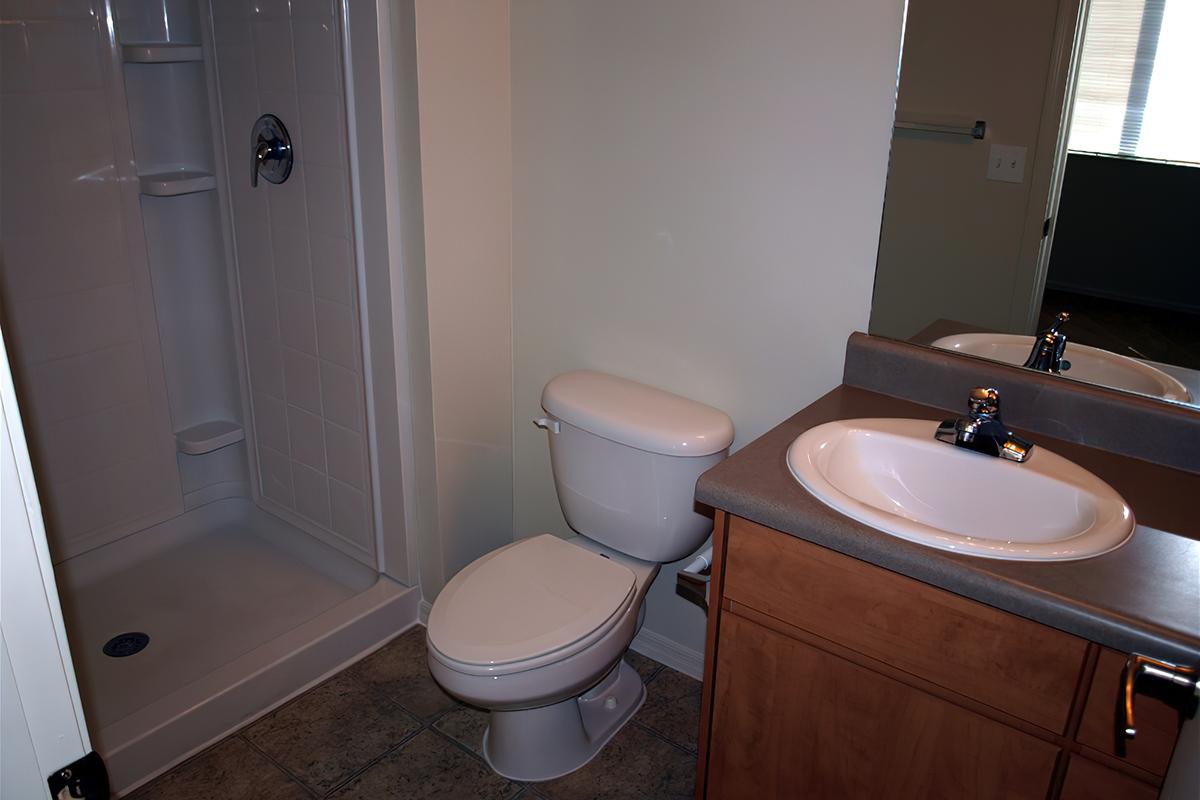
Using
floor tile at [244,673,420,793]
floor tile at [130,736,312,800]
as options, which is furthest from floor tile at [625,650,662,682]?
floor tile at [130,736,312,800]

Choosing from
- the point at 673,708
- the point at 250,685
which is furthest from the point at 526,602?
the point at 250,685

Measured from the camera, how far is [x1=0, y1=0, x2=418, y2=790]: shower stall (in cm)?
227

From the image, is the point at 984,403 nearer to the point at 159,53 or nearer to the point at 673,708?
the point at 673,708

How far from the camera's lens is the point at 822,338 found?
2.00 m

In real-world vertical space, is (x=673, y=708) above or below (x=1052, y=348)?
below

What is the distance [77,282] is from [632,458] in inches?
58.8

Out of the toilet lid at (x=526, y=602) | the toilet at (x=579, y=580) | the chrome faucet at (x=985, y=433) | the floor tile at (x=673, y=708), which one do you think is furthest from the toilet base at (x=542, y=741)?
the chrome faucet at (x=985, y=433)

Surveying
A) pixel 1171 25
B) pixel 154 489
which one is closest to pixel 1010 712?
pixel 1171 25

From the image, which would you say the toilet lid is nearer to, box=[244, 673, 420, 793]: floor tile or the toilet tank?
the toilet tank

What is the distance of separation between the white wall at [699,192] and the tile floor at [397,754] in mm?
287

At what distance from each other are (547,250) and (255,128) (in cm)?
78

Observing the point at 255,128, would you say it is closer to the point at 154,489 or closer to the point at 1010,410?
the point at 154,489

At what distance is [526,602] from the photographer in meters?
1.98

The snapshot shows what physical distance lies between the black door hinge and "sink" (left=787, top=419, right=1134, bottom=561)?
1030 millimetres
